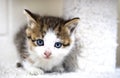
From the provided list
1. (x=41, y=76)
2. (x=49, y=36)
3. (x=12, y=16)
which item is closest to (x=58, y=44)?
(x=49, y=36)

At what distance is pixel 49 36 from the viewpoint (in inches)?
55.4

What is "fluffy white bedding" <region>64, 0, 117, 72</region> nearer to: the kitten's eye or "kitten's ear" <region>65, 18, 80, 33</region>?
"kitten's ear" <region>65, 18, 80, 33</region>

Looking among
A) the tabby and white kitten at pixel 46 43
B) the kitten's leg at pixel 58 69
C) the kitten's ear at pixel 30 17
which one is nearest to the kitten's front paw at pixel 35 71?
the tabby and white kitten at pixel 46 43

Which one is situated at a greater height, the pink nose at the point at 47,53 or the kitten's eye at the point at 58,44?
the kitten's eye at the point at 58,44

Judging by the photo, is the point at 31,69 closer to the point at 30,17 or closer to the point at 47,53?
the point at 47,53

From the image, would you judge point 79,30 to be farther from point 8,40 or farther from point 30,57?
point 8,40

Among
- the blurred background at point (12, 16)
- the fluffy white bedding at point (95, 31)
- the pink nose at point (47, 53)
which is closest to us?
the pink nose at point (47, 53)

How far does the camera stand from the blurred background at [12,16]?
1684 mm

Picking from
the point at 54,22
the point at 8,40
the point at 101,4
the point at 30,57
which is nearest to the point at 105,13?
the point at 101,4

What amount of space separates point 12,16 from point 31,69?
0.39 m

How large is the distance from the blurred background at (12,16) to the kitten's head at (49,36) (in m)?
0.23

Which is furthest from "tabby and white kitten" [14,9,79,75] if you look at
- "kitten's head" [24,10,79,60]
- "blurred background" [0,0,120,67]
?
"blurred background" [0,0,120,67]

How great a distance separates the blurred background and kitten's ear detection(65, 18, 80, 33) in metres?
Answer: 0.31

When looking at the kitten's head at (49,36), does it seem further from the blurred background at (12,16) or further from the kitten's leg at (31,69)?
the blurred background at (12,16)
